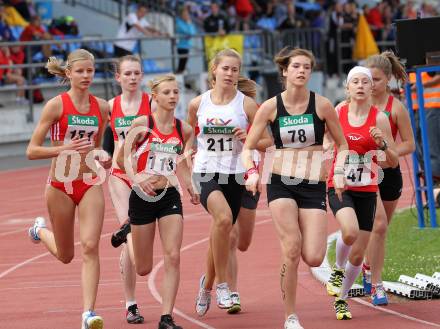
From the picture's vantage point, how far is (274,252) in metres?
15.8

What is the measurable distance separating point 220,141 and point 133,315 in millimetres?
1628

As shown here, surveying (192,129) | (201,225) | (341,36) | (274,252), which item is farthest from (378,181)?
(341,36)

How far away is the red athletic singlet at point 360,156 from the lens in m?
11.3

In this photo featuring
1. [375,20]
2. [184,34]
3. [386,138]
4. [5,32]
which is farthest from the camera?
→ [375,20]

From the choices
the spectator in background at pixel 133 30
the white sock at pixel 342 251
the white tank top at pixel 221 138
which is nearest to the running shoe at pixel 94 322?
the white tank top at pixel 221 138

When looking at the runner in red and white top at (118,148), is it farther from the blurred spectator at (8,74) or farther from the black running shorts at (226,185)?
the blurred spectator at (8,74)

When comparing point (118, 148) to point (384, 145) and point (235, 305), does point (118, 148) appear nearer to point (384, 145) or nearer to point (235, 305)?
point (235, 305)

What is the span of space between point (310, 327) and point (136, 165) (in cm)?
190

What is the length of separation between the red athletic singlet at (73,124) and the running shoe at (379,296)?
2781mm

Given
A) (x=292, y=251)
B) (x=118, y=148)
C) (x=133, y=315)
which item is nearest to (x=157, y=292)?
(x=133, y=315)

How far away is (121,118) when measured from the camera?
466 inches

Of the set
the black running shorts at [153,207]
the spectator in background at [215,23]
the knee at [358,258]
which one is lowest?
the knee at [358,258]

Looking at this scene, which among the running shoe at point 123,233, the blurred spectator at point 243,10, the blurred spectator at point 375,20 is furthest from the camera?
the blurred spectator at point 375,20

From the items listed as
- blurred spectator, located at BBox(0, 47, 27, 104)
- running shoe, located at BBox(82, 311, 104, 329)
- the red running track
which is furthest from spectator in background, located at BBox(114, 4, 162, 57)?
running shoe, located at BBox(82, 311, 104, 329)
